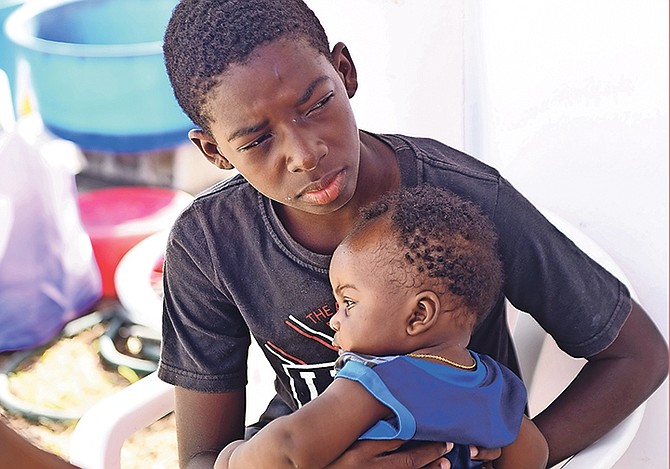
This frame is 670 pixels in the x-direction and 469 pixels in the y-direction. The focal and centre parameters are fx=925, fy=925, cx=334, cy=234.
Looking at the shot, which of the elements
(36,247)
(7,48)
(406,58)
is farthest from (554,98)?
(7,48)

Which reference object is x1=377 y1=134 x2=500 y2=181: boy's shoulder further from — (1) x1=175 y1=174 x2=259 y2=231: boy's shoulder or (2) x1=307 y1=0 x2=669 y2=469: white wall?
(2) x1=307 y1=0 x2=669 y2=469: white wall

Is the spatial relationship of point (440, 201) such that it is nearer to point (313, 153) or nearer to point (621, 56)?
point (313, 153)

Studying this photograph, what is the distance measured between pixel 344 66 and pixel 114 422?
1.97 feet

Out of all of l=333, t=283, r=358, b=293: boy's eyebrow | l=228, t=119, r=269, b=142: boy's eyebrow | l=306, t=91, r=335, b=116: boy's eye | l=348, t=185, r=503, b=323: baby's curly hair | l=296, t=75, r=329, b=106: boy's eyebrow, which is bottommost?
l=333, t=283, r=358, b=293: boy's eyebrow

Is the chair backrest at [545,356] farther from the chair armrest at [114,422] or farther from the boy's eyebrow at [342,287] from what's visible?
the chair armrest at [114,422]

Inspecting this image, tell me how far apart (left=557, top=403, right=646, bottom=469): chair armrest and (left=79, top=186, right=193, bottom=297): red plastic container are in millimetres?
1608

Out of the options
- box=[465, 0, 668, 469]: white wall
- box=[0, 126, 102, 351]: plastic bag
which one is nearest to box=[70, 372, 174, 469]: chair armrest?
box=[465, 0, 668, 469]: white wall

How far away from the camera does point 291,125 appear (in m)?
0.99

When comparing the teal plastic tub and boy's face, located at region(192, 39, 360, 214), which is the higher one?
boy's face, located at region(192, 39, 360, 214)

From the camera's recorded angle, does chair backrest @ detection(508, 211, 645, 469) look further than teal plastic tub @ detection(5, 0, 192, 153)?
No

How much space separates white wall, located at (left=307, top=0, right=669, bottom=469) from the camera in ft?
4.73

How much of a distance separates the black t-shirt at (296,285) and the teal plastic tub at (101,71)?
144cm

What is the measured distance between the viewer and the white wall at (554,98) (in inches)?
56.8

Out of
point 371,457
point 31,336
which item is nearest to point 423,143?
point 371,457
